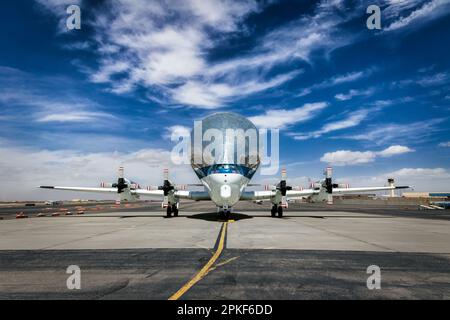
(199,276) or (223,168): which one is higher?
(223,168)

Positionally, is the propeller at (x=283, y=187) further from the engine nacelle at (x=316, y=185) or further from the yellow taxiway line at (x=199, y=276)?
the yellow taxiway line at (x=199, y=276)

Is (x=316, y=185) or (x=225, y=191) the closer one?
(x=225, y=191)

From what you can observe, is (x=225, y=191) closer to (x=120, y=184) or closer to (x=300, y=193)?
(x=300, y=193)

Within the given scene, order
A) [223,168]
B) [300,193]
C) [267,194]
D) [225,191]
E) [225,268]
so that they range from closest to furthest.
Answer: [225,268] → [225,191] → [223,168] → [267,194] → [300,193]

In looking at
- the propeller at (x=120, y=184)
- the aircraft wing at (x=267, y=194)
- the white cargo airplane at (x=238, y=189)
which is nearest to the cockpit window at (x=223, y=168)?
the white cargo airplane at (x=238, y=189)

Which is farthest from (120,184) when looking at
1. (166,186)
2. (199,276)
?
(199,276)

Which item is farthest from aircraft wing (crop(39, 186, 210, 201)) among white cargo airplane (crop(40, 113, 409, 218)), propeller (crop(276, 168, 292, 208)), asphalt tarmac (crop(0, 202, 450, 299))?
asphalt tarmac (crop(0, 202, 450, 299))

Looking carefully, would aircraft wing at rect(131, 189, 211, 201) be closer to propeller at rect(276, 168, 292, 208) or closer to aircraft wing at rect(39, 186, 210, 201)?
aircraft wing at rect(39, 186, 210, 201)

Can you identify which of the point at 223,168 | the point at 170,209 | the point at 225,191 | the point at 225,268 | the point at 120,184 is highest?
the point at 223,168
